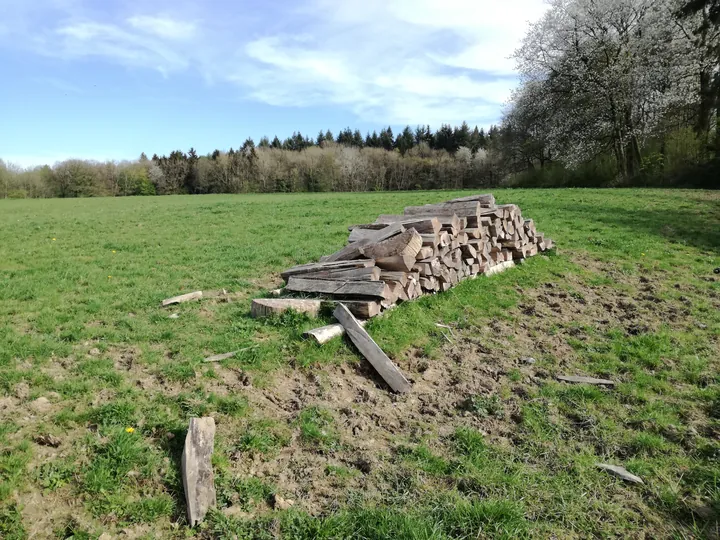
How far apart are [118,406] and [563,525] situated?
12.1ft

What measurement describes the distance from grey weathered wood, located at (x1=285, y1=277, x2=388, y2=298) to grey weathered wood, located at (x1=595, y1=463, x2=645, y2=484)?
325 cm

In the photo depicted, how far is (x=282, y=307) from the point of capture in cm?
620

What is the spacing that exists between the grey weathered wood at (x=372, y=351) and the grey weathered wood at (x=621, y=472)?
197 centimetres

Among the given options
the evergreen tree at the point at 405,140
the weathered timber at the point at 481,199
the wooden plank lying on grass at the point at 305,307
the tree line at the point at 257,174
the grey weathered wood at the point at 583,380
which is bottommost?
the grey weathered wood at the point at 583,380

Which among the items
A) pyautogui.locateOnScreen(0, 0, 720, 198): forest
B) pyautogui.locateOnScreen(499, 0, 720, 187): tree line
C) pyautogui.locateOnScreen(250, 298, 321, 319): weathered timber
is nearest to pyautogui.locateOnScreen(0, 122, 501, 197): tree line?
pyautogui.locateOnScreen(0, 0, 720, 198): forest

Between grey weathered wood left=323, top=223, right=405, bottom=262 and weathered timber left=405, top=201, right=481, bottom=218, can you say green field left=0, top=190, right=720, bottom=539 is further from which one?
weathered timber left=405, top=201, right=481, bottom=218

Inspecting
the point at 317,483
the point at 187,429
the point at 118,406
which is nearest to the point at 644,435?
the point at 317,483

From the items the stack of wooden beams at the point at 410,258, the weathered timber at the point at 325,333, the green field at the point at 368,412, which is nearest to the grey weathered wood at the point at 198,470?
the green field at the point at 368,412

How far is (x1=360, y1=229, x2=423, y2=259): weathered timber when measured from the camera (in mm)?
6824

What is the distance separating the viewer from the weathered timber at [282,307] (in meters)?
6.20

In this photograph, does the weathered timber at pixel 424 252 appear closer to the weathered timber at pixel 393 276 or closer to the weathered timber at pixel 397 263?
the weathered timber at pixel 397 263

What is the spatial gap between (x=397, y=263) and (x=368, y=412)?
9.09 feet

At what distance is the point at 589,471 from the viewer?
373 centimetres

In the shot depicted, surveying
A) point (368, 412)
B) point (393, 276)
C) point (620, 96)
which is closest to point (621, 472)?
point (368, 412)
